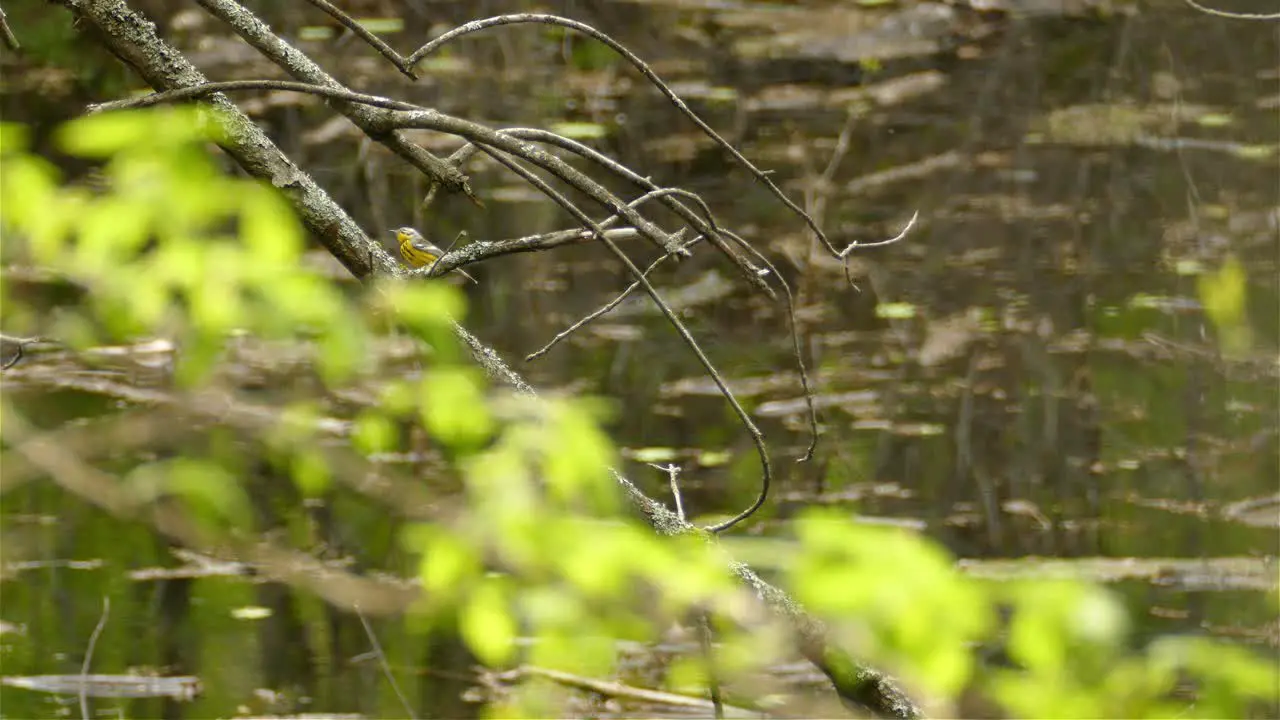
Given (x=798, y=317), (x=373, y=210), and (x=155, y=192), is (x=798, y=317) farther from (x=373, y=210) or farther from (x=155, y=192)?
(x=155, y=192)

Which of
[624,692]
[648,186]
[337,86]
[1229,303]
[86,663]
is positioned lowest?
[624,692]

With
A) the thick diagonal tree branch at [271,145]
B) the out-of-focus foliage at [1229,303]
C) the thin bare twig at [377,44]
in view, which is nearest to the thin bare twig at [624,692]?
the thick diagonal tree branch at [271,145]

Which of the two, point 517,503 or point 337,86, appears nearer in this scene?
point 517,503

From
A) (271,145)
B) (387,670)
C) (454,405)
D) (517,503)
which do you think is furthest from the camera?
(387,670)

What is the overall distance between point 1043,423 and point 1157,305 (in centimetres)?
113

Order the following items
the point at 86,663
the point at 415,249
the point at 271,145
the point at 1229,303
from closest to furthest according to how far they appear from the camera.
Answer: the point at 271,145 → the point at 415,249 → the point at 86,663 → the point at 1229,303

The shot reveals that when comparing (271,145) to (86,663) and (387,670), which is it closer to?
(86,663)

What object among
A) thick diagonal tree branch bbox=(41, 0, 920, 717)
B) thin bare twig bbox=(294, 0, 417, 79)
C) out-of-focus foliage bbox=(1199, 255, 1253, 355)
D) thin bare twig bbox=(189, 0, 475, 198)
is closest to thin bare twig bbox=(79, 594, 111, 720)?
thick diagonal tree branch bbox=(41, 0, 920, 717)

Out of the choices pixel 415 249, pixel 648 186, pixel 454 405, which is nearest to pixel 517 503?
pixel 454 405

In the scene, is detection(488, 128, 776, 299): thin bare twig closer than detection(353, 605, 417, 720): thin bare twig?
Yes

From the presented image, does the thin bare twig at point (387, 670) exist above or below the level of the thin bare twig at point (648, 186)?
below

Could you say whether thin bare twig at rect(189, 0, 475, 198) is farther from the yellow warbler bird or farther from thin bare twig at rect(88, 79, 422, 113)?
the yellow warbler bird

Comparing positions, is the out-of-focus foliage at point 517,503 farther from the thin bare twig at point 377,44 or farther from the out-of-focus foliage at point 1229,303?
the out-of-focus foliage at point 1229,303

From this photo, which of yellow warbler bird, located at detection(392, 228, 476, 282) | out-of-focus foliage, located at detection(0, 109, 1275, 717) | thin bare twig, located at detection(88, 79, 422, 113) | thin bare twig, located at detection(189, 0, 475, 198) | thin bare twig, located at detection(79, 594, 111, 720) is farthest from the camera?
thin bare twig, located at detection(79, 594, 111, 720)
